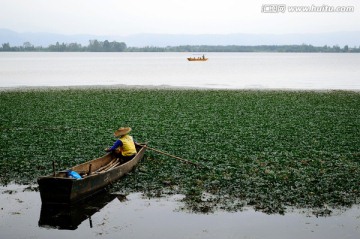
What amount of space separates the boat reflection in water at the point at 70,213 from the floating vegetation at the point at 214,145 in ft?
3.20

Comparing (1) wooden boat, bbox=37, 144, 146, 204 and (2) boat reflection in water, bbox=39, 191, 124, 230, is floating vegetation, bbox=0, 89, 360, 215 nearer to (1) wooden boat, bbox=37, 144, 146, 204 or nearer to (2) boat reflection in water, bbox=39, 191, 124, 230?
(1) wooden boat, bbox=37, 144, 146, 204

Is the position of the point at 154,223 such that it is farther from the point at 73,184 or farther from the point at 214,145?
the point at 214,145

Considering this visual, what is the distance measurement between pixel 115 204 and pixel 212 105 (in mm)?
18831

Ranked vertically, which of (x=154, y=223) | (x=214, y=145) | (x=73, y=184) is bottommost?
(x=154, y=223)

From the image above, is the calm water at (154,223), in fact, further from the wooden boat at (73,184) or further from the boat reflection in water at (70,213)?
the wooden boat at (73,184)

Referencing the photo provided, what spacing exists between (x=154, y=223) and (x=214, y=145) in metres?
7.72

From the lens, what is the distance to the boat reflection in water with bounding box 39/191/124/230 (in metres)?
10.2

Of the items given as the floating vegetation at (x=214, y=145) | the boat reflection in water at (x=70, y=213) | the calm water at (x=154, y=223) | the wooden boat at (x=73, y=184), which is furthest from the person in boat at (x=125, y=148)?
the calm water at (x=154, y=223)

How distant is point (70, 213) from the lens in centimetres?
1078

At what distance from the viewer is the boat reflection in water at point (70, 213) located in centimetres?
1025

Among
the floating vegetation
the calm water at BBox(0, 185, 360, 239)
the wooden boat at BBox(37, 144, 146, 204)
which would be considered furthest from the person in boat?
the calm water at BBox(0, 185, 360, 239)

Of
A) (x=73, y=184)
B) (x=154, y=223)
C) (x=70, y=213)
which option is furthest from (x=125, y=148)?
(x=154, y=223)

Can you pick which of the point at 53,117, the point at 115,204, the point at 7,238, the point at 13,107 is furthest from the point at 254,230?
the point at 13,107

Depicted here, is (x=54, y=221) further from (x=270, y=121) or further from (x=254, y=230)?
(x=270, y=121)
